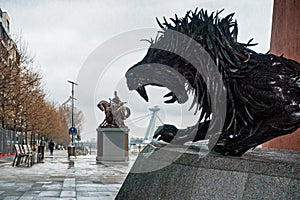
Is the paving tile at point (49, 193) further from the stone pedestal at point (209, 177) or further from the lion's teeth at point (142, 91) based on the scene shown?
the lion's teeth at point (142, 91)

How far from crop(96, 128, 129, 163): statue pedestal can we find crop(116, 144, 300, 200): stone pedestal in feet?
63.3

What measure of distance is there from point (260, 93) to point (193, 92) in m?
0.91

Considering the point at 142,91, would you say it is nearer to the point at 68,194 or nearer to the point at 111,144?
the point at 68,194

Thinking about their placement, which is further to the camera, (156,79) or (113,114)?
(113,114)

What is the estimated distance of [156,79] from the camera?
5.33 m

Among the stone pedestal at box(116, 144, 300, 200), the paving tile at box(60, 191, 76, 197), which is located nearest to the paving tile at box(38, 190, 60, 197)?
the paving tile at box(60, 191, 76, 197)

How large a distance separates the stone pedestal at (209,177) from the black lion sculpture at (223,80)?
311mm

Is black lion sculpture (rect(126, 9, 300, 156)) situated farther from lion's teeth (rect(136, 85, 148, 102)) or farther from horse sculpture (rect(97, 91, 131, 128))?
horse sculpture (rect(97, 91, 131, 128))

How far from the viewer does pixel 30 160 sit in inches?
842

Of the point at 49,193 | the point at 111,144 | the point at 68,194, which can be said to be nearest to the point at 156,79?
the point at 68,194

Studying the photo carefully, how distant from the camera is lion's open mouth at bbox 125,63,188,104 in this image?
17.2 feet

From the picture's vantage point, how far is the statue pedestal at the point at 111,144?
82.3 ft

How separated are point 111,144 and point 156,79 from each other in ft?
69.4

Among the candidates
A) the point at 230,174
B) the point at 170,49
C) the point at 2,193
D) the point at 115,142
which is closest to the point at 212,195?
the point at 230,174
